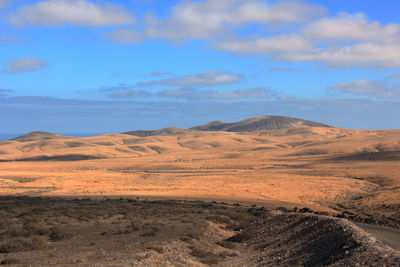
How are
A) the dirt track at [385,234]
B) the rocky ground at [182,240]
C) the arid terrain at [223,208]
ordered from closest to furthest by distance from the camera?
the rocky ground at [182,240] < the arid terrain at [223,208] < the dirt track at [385,234]

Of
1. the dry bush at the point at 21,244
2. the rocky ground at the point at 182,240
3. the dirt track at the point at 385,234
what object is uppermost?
the dry bush at the point at 21,244

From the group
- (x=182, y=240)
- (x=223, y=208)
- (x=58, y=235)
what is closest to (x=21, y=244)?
(x=58, y=235)

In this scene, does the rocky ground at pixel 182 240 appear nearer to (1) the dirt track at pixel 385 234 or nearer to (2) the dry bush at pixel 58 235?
(2) the dry bush at pixel 58 235

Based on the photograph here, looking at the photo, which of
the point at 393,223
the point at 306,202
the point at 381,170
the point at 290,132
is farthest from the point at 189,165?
the point at 290,132

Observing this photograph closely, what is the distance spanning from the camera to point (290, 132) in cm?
16812

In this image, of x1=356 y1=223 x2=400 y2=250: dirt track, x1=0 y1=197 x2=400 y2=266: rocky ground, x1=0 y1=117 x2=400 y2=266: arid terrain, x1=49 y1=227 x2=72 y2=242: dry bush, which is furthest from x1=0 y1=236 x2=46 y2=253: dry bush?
x1=356 y1=223 x2=400 y2=250: dirt track

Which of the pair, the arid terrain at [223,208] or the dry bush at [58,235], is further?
the dry bush at [58,235]

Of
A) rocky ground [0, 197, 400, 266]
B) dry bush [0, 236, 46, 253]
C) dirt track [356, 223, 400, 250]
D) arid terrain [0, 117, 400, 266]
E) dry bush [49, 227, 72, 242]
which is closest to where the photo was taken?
rocky ground [0, 197, 400, 266]

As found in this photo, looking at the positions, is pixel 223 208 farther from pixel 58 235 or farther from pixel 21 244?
pixel 21 244

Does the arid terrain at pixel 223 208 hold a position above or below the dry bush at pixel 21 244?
below

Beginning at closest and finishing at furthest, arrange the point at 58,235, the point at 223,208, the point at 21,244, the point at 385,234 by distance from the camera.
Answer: the point at 21,244, the point at 58,235, the point at 385,234, the point at 223,208

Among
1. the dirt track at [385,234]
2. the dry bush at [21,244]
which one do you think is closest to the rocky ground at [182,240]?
the dry bush at [21,244]

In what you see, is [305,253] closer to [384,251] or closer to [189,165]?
[384,251]

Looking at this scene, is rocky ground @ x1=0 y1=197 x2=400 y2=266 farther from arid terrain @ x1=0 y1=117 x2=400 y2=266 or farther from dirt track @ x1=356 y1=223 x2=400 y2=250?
dirt track @ x1=356 y1=223 x2=400 y2=250
